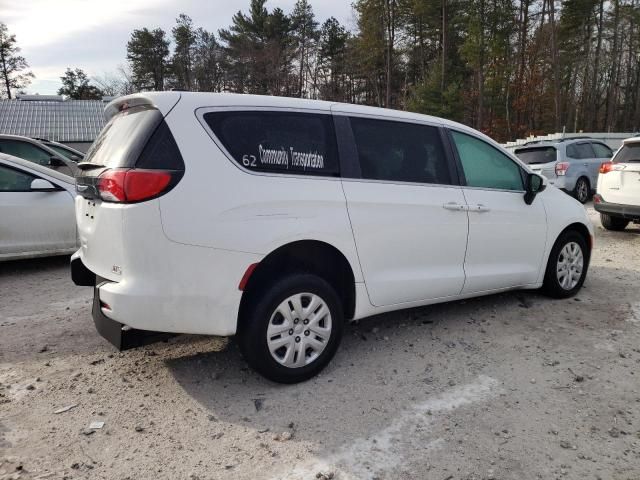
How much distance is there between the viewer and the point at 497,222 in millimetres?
4219

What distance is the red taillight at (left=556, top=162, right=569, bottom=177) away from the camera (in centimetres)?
1189

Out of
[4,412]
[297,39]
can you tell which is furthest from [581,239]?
[297,39]

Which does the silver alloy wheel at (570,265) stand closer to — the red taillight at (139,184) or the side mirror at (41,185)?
the red taillight at (139,184)

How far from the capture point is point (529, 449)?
8.41 feet

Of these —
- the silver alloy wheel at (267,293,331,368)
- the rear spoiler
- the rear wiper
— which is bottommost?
the silver alloy wheel at (267,293,331,368)

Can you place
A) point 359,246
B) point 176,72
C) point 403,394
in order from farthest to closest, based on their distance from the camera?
point 176,72 < point 359,246 < point 403,394

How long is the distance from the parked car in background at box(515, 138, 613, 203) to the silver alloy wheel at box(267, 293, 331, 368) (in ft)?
34.0

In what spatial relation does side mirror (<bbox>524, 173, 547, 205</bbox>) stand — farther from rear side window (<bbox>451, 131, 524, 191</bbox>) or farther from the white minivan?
the white minivan

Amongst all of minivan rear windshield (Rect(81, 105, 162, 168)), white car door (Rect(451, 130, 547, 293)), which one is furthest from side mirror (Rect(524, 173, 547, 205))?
minivan rear windshield (Rect(81, 105, 162, 168))

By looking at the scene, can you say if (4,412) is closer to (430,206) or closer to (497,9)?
(430,206)

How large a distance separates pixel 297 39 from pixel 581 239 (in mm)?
41729

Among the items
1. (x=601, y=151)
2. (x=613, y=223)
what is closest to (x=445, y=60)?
(x=601, y=151)

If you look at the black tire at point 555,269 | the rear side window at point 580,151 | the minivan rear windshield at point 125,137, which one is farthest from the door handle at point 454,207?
the rear side window at point 580,151

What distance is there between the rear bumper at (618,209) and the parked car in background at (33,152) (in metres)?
9.04
